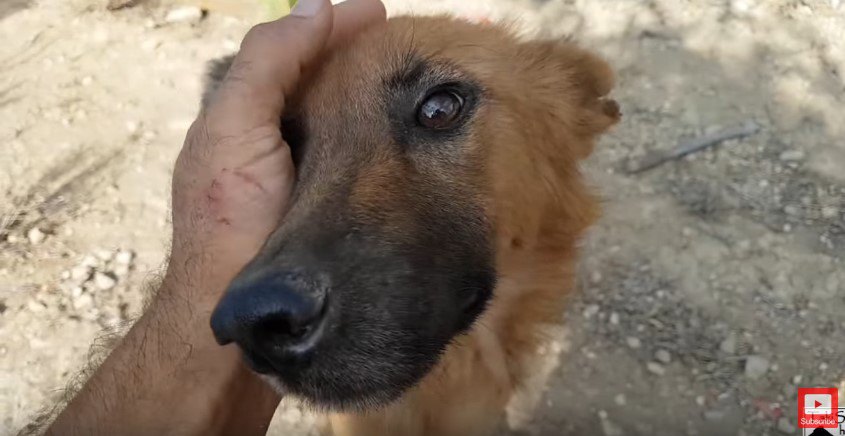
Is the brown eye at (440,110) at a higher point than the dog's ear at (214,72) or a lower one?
higher

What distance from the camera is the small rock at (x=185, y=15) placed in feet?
18.5

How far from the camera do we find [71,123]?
501 cm

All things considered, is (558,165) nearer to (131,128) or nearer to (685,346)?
(685,346)

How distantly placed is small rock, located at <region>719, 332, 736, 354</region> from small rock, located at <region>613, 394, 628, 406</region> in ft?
1.77

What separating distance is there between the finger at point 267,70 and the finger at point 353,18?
97 mm

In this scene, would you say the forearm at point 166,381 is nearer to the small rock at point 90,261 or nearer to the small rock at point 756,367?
the small rock at point 90,261

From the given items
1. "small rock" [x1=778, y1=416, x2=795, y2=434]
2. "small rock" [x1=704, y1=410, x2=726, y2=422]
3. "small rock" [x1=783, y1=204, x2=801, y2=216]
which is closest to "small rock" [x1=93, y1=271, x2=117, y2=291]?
"small rock" [x1=704, y1=410, x2=726, y2=422]

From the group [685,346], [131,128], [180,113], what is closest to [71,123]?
[131,128]

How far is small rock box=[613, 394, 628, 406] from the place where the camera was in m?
3.46

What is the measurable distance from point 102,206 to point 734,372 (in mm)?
3815

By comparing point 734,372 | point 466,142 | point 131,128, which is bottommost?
point 734,372

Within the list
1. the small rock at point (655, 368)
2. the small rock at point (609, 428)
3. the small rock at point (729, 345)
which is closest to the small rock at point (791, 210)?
the small rock at point (729, 345)

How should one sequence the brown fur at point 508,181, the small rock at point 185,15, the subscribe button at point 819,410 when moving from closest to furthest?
the brown fur at point 508,181, the subscribe button at point 819,410, the small rock at point 185,15

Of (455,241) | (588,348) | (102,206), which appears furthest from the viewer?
(102,206)
